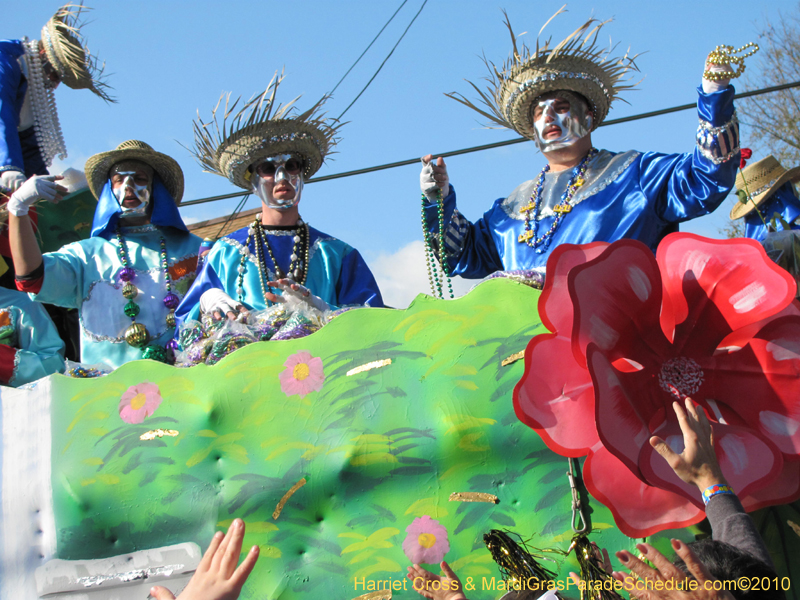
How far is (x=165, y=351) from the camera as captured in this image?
13.1 ft

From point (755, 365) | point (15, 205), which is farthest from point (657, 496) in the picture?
point (15, 205)

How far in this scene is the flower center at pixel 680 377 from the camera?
2592 millimetres

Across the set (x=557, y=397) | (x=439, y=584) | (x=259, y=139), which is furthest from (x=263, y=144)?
(x=439, y=584)

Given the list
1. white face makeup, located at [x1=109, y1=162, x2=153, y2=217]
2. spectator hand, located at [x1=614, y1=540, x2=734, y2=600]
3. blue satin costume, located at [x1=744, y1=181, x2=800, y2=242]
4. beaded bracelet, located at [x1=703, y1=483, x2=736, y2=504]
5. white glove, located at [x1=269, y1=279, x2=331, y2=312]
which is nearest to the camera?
spectator hand, located at [x1=614, y1=540, x2=734, y2=600]

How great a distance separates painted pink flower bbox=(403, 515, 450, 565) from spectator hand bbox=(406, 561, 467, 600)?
1.16 feet

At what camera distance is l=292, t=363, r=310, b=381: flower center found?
2.97 meters

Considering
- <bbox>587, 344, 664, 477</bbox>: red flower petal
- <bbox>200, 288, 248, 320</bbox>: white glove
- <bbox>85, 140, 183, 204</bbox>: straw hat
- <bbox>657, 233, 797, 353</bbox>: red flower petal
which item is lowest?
<bbox>587, 344, 664, 477</bbox>: red flower petal

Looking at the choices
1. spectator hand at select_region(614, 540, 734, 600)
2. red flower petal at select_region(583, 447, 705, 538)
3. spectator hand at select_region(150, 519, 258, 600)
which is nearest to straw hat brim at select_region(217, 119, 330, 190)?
red flower petal at select_region(583, 447, 705, 538)

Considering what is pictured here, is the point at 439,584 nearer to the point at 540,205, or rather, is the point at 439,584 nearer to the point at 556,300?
the point at 556,300

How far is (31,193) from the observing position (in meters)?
3.80

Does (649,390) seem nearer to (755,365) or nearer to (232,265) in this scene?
(755,365)

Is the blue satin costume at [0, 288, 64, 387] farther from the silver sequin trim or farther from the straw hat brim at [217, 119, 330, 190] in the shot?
the silver sequin trim

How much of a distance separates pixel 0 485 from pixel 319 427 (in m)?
1.22

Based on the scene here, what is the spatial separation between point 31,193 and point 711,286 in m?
2.99
